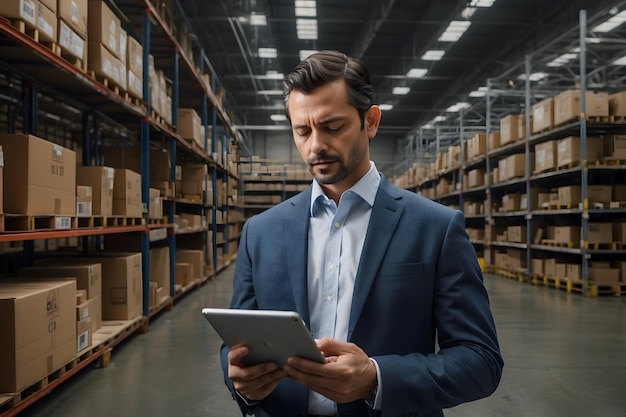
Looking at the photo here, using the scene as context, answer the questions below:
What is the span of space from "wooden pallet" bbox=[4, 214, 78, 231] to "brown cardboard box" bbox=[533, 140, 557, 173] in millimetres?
7616

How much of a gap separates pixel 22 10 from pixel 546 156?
26.8ft

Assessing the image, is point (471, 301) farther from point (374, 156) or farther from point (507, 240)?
point (374, 156)

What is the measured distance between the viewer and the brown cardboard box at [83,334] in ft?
12.0

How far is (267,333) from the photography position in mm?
1073

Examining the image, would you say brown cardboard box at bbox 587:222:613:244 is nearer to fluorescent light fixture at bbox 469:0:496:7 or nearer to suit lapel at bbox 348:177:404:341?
fluorescent light fixture at bbox 469:0:496:7

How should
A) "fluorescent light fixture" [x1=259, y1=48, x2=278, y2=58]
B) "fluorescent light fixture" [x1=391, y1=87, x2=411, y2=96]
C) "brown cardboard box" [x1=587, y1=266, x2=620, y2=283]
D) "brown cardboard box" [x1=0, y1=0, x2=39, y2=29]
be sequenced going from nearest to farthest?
"brown cardboard box" [x1=0, y1=0, x2=39, y2=29] < "brown cardboard box" [x1=587, y1=266, x2=620, y2=283] < "fluorescent light fixture" [x1=259, y1=48, x2=278, y2=58] < "fluorescent light fixture" [x1=391, y1=87, x2=411, y2=96]

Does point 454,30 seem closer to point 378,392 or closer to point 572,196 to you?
point 572,196

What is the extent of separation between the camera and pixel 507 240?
1081 centimetres

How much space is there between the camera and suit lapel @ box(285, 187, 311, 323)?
4.30ft

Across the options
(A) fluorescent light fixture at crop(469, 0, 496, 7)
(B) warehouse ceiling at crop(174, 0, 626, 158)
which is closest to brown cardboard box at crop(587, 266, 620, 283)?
(B) warehouse ceiling at crop(174, 0, 626, 158)

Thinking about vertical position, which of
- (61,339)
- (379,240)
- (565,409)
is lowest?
(565,409)

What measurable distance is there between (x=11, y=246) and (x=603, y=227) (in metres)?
10.2

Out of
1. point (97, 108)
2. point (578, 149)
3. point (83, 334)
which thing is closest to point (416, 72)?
point (578, 149)

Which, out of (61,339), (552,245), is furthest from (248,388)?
(552,245)
